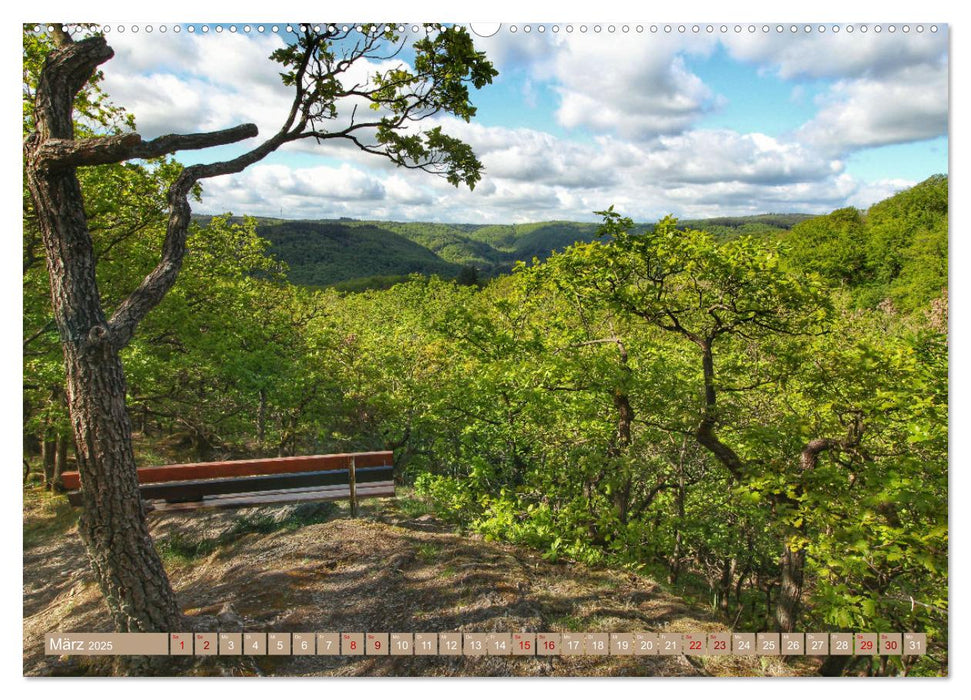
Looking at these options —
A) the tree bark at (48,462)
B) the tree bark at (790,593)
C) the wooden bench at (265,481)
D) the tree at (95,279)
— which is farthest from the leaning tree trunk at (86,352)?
the tree bark at (48,462)

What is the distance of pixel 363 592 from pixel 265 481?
7.92 ft

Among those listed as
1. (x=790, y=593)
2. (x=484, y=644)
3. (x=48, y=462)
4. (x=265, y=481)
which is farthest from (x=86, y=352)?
(x=48, y=462)

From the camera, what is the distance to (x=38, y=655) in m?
4.29

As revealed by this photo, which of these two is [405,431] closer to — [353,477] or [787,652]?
[353,477]

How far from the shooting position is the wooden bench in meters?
6.81

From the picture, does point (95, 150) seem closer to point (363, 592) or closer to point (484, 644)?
point (363, 592)

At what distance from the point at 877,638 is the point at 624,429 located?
150 inches

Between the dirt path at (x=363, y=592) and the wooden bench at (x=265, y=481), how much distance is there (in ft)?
1.86

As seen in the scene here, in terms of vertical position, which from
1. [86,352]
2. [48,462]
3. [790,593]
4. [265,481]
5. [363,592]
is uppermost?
[86,352]

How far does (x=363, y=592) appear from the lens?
225 inches

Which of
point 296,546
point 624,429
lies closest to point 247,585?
point 296,546

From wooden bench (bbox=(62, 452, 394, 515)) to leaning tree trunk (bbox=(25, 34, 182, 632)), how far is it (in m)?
2.71

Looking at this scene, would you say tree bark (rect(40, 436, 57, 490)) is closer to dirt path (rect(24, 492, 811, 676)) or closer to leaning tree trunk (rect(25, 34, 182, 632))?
dirt path (rect(24, 492, 811, 676))

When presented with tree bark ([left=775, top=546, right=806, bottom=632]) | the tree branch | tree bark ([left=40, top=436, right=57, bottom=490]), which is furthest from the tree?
tree bark ([left=40, top=436, right=57, bottom=490])
